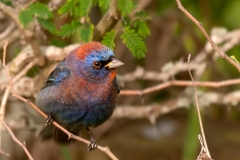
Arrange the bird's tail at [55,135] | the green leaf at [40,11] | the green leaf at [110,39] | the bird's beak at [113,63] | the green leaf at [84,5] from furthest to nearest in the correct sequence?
the bird's tail at [55,135] < the green leaf at [40,11] < the green leaf at [110,39] < the green leaf at [84,5] < the bird's beak at [113,63]

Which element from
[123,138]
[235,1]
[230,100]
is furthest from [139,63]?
[230,100]

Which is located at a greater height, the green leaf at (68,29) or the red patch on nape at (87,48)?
the green leaf at (68,29)

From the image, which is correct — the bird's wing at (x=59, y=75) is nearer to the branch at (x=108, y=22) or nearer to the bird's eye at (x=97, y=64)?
the bird's eye at (x=97, y=64)

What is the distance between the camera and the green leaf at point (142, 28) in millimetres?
3094

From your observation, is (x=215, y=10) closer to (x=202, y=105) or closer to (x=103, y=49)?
(x=202, y=105)

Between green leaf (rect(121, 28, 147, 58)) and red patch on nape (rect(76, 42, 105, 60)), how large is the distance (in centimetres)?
21

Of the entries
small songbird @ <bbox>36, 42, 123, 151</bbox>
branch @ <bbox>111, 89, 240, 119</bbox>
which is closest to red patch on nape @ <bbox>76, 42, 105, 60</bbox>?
small songbird @ <bbox>36, 42, 123, 151</bbox>

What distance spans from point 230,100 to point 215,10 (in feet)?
5.51

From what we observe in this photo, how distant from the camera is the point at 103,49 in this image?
113 inches

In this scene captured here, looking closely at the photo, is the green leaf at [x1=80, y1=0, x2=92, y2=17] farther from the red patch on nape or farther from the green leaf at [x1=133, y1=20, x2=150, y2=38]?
the green leaf at [x1=133, y1=20, x2=150, y2=38]

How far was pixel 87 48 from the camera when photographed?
291cm

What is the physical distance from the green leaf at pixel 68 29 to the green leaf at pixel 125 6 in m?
0.35

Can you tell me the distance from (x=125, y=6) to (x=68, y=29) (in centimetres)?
42

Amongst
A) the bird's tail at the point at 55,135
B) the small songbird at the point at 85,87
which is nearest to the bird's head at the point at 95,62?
the small songbird at the point at 85,87
